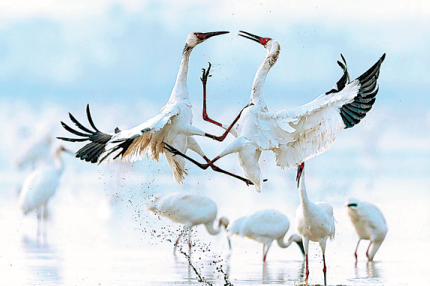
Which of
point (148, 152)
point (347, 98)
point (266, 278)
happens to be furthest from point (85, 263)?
point (347, 98)

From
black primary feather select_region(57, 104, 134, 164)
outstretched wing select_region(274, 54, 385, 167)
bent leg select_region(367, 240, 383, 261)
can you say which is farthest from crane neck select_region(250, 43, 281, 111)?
bent leg select_region(367, 240, 383, 261)

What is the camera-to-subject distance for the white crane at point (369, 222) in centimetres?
1708

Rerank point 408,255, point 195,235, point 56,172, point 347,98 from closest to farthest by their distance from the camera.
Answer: point 347,98 < point 408,255 < point 195,235 < point 56,172

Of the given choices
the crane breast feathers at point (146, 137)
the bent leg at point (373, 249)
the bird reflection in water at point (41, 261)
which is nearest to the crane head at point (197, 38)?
the crane breast feathers at point (146, 137)

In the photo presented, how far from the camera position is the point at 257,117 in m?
10.4

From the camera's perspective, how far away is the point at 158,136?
10625mm

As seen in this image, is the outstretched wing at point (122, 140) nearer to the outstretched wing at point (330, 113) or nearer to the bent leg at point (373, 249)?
the outstretched wing at point (330, 113)

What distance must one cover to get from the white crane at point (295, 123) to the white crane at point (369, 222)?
6515mm

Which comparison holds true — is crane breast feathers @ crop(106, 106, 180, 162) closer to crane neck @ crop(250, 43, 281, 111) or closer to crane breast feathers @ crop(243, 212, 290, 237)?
crane neck @ crop(250, 43, 281, 111)

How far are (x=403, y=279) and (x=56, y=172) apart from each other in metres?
9.80

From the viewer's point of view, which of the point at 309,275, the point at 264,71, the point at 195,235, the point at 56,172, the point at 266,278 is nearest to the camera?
the point at 264,71

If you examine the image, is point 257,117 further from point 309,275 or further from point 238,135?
point 309,275

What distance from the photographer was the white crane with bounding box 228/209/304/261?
17.2 m

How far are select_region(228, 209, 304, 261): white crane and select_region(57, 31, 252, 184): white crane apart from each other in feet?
20.5
